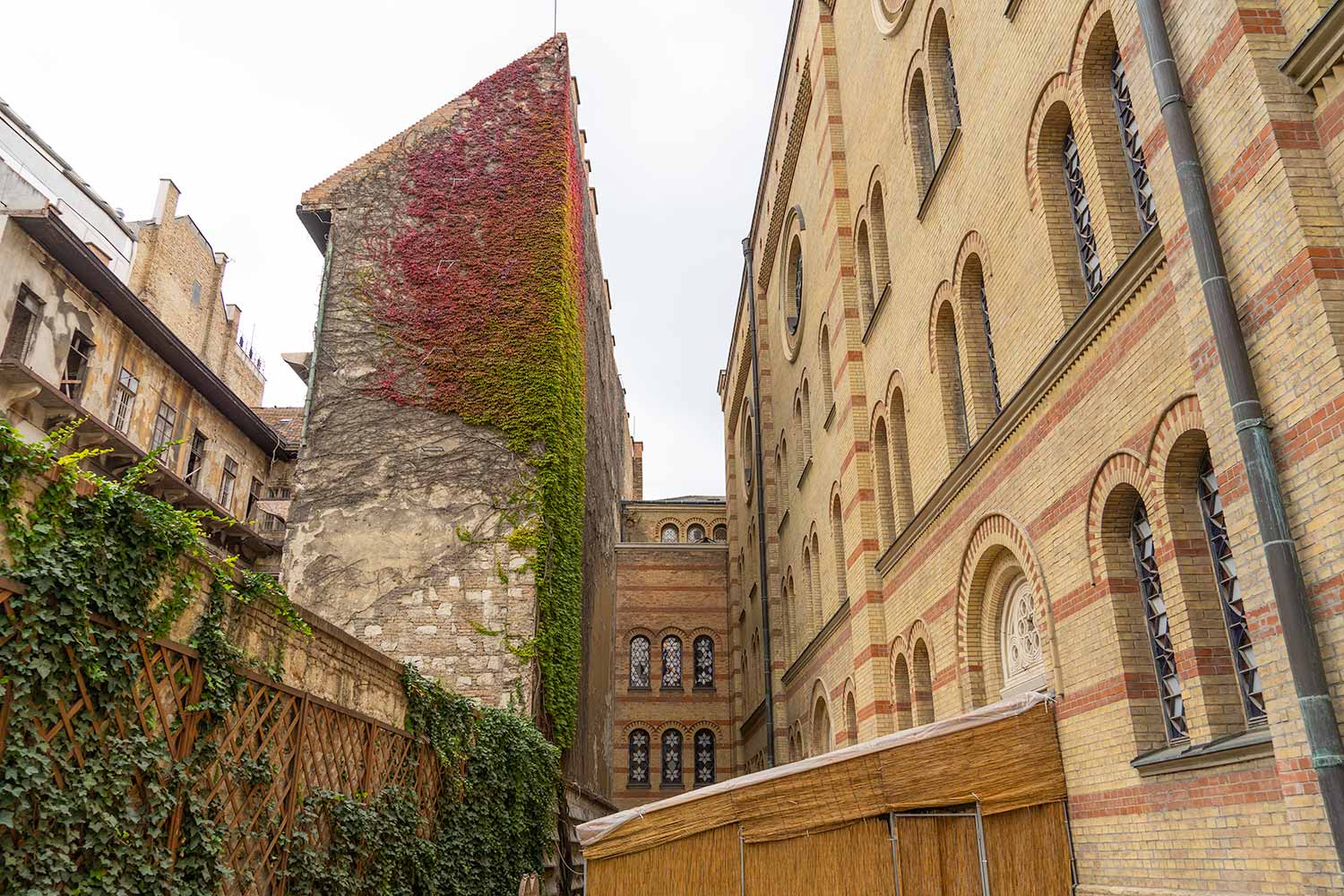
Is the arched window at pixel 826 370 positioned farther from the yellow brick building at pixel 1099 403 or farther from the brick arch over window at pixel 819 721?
the brick arch over window at pixel 819 721

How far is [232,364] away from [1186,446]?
32493 millimetres

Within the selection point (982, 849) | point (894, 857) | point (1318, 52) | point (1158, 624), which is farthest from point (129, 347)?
point (1318, 52)

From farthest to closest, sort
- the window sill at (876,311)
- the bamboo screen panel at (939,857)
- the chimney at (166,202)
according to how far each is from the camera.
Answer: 1. the chimney at (166,202)
2. the window sill at (876,311)
3. the bamboo screen panel at (939,857)

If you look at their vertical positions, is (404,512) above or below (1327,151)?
above

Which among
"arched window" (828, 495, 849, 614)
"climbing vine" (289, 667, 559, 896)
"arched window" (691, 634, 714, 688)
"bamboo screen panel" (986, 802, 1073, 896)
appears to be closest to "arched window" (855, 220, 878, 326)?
"arched window" (828, 495, 849, 614)

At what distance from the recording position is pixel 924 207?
1196cm

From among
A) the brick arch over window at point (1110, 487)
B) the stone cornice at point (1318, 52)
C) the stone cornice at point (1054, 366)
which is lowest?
the brick arch over window at point (1110, 487)

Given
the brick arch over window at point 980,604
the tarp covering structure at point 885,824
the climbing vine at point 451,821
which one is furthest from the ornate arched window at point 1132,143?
the climbing vine at point 451,821

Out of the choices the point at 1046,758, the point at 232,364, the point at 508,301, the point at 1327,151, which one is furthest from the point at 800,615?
the point at 232,364

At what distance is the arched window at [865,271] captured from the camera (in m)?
15.1

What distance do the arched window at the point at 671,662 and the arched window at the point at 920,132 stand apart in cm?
2214

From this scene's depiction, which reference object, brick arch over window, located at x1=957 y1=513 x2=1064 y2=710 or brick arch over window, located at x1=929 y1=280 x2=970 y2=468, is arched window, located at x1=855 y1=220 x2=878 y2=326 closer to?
brick arch over window, located at x1=929 y1=280 x2=970 y2=468

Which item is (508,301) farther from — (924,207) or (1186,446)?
(1186,446)

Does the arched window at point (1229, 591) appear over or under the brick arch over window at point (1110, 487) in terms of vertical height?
under
